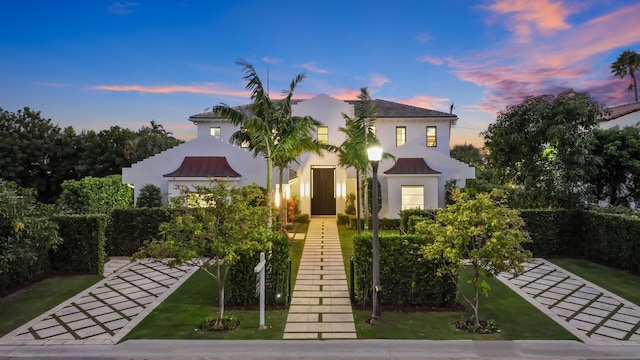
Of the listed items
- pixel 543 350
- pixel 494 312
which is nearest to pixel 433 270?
pixel 494 312

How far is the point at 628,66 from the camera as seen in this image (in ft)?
161

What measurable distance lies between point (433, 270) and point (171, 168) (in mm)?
17403

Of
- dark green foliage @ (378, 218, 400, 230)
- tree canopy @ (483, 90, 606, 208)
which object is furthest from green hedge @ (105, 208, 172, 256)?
tree canopy @ (483, 90, 606, 208)

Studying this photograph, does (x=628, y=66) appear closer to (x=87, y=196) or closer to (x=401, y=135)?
(x=401, y=135)

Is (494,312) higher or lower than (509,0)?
lower

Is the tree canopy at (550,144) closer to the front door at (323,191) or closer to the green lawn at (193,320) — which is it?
the front door at (323,191)

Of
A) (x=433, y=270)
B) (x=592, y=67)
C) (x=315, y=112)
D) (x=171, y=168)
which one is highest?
(x=592, y=67)

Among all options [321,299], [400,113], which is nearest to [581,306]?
[321,299]

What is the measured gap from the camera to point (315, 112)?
2583 centimetres

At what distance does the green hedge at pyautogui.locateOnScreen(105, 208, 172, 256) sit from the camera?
16875 millimetres

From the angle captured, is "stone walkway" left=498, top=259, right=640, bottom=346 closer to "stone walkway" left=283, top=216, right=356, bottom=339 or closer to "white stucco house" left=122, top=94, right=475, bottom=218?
"stone walkway" left=283, top=216, right=356, bottom=339

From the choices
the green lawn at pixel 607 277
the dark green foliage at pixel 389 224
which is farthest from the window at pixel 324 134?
the green lawn at pixel 607 277

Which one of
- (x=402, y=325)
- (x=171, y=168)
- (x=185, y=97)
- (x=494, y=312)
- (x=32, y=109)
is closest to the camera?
(x=402, y=325)

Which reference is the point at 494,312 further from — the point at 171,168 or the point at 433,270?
the point at 171,168
